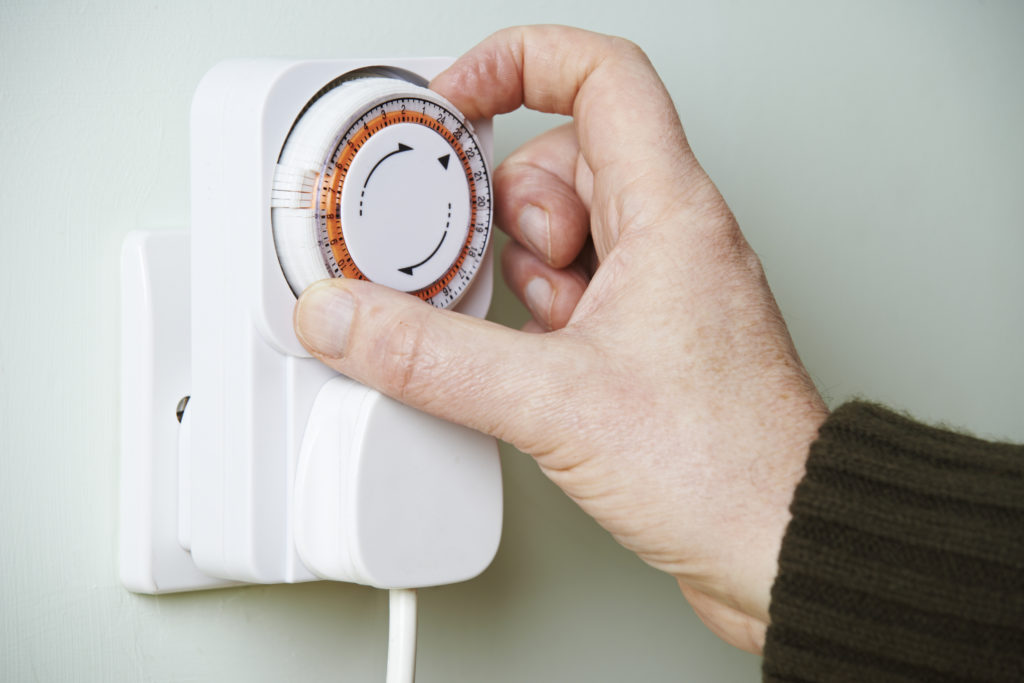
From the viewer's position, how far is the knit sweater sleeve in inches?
18.6

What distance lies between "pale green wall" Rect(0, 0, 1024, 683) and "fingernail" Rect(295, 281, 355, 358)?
0.46ft

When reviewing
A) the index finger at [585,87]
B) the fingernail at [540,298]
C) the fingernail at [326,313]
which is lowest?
the fingernail at [540,298]

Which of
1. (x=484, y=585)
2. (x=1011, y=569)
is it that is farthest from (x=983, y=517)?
(x=484, y=585)

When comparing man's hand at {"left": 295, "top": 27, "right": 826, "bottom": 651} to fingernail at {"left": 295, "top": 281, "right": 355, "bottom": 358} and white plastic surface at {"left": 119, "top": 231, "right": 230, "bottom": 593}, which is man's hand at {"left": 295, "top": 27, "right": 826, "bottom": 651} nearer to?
fingernail at {"left": 295, "top": 281, "right": 355, "bottom": 358}

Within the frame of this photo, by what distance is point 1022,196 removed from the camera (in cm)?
91

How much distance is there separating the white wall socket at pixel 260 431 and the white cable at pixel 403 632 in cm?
3

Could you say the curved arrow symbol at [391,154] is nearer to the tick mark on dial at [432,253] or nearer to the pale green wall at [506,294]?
the tick mark on dial at [432,253]

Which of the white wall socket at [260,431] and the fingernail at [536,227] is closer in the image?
the white wall socket at [260,431]

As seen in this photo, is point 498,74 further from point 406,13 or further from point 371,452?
point 371,452

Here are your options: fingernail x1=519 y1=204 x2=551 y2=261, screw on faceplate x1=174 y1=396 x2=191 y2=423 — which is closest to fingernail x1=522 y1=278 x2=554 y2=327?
fingernail x1=519 y1=204 x2=551 y2=261

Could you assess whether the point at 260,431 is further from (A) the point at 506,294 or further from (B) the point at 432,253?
(A) the point at 506,294

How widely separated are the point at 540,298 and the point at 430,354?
17 centimetres

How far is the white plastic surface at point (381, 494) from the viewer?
486 millimetres

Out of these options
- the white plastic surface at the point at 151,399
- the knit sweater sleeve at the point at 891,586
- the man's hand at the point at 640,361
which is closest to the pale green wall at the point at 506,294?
the white plastic surface at the point at 151,399
